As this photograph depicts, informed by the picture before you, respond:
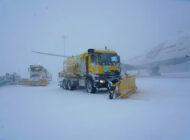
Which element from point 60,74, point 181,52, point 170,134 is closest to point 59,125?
point 170,134

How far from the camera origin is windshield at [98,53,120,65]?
9211 millimetres

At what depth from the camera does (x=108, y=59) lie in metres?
9.51

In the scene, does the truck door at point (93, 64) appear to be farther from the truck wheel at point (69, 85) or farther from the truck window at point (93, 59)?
the truck wheel at point (69, 85)

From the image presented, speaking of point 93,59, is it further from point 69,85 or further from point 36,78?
point 36,78

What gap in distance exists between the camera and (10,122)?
13.1 ft

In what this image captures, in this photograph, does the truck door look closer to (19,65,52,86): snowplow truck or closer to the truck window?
the truck window

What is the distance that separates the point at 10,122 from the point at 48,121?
1025mm

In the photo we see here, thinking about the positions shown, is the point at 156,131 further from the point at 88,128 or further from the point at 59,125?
the point at 59,125

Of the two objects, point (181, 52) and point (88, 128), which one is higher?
point (181, 52)

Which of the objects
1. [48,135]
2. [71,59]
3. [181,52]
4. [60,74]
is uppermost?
[181,52]

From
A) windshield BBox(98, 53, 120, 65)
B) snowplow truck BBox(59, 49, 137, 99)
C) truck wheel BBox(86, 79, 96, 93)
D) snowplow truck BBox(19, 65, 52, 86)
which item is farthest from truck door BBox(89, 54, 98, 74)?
snowplow truck BBox(19, 65, 52, 86)

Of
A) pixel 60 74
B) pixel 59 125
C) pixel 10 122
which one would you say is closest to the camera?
pixel 59 125

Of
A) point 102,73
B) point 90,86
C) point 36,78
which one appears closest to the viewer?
point 102,73

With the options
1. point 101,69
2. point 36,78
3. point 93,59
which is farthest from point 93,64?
point 36,78
